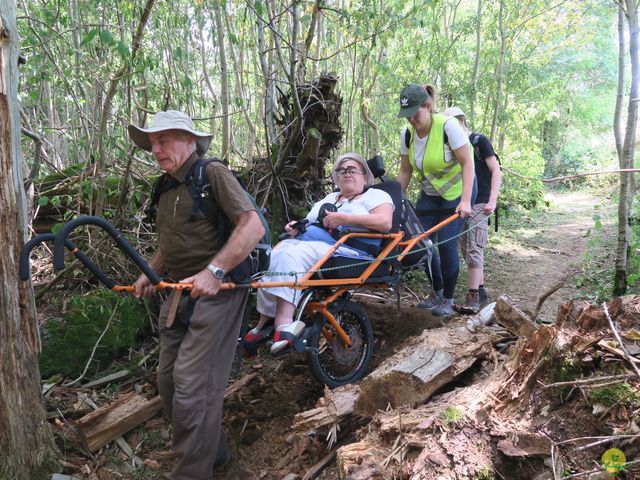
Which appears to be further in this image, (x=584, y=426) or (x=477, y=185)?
(x=477, y=185)

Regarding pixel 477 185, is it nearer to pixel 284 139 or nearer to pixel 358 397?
pixel 284 139

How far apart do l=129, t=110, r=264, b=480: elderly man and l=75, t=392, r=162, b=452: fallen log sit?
0.85 metres

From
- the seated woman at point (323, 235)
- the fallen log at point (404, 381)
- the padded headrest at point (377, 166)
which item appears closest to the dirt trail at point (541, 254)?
the fallen log at point (404, 381)

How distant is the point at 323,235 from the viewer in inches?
156

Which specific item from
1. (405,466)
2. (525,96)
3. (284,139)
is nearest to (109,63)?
(284,139)

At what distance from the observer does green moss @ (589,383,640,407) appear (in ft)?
6.74

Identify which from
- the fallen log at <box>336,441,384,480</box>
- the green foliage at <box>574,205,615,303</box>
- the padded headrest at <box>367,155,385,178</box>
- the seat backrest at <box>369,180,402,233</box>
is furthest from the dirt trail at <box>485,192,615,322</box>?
the fallen log at <box>336,441,384,480</box>

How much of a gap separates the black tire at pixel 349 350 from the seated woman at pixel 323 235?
452 mm

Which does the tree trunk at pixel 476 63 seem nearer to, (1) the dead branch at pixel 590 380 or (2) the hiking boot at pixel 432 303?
(2) the hiking boot at pixel 432 303

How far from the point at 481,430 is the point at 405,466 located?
42cm

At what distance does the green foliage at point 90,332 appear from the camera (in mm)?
4309

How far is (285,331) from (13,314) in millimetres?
1702

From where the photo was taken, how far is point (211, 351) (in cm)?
284

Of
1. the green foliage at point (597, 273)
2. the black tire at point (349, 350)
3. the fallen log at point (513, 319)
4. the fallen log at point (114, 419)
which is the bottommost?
the green foliage at point (597, 273)
